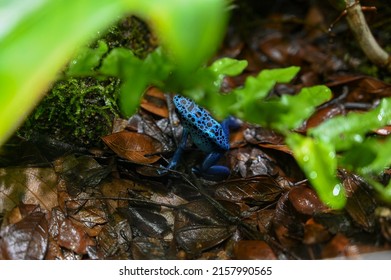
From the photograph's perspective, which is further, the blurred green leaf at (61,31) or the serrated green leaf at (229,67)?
the serrated green leaf at (229,67)

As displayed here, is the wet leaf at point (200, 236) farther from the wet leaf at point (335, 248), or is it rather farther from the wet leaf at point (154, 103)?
the wet leaf at point (154, 103)

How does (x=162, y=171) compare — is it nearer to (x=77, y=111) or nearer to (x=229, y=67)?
(x=77, y=111)

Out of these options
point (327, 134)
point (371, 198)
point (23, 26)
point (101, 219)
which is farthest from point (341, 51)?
point (23, 26)

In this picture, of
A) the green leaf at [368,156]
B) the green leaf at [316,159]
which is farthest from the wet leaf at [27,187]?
the green leaf at [368,156]

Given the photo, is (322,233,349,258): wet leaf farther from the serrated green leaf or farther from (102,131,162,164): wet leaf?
(102,131,162,164): wet leaf

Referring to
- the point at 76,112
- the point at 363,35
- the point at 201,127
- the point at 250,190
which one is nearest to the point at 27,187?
the point at 76,112

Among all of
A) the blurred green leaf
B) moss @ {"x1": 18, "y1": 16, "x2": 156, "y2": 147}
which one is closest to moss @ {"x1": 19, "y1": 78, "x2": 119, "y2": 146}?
moss @ {"x1": 18, "y1": 16, "x2": 156, "y2": 147}
